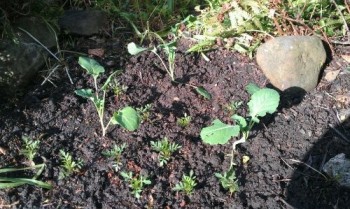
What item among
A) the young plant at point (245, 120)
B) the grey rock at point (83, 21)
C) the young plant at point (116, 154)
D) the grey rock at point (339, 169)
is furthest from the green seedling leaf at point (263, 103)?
the grey rock at point (83, 21)

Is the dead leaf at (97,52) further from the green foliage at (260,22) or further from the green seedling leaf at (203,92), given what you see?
the green seedling leaf at (203,92)

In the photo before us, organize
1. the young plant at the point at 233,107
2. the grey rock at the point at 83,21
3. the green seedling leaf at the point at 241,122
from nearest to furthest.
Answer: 1. the green seedling leaf at the point at 241,122
2. the young plant at the point at 233,107
3. the grey rock at the point at 83,21

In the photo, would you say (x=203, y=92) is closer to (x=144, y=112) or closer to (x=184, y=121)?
(x=184, y=121)

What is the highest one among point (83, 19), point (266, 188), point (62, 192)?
point (83, 19)

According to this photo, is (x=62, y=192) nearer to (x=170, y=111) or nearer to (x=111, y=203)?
(x=111, y=203)

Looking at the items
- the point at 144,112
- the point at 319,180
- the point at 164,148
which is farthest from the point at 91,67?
the point at 319,180

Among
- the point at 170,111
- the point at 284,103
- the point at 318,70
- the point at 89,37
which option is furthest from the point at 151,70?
the point at 318,70
